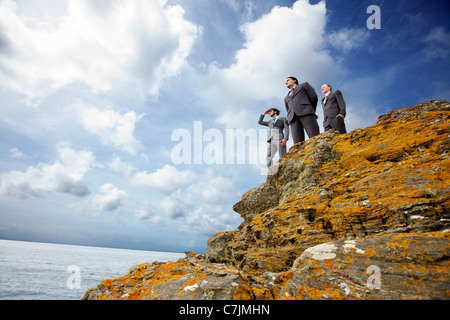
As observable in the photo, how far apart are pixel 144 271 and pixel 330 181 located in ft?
20.5

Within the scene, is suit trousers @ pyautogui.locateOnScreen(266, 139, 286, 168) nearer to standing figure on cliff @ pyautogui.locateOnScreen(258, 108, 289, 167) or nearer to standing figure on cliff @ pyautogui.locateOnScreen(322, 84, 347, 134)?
standing figure on cliff @ pyautogui.locateOnScreen(258, 108, 289, 167)

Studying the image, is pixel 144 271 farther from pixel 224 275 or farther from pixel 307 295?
pixel 307 295

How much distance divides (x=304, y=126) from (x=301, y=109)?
881mm

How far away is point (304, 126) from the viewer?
32.8ft

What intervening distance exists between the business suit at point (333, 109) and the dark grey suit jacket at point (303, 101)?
2.90 feet

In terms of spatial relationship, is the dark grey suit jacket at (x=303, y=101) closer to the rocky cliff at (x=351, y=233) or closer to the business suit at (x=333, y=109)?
the business suit at (x=333, y=109)

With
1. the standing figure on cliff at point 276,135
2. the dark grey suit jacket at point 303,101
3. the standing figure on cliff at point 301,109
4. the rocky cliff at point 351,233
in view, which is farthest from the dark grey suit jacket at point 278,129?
the rocky cliff at point 351,233

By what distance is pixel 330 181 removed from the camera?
6.30m

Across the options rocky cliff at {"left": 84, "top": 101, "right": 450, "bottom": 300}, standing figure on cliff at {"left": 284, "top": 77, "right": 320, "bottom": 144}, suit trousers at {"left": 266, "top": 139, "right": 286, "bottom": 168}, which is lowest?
rocky cliff at {"left": 84, "top": 101, "right": 450, "bottom": 300}

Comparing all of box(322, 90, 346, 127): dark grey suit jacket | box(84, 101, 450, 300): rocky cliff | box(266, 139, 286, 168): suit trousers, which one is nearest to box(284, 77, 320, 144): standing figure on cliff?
box(322, 90, 346, 127): dark grey suit jacket

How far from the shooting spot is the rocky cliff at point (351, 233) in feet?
10.1

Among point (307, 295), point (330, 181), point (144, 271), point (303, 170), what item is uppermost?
point (303, 170)

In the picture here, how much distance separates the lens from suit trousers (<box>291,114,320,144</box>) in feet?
31.7
